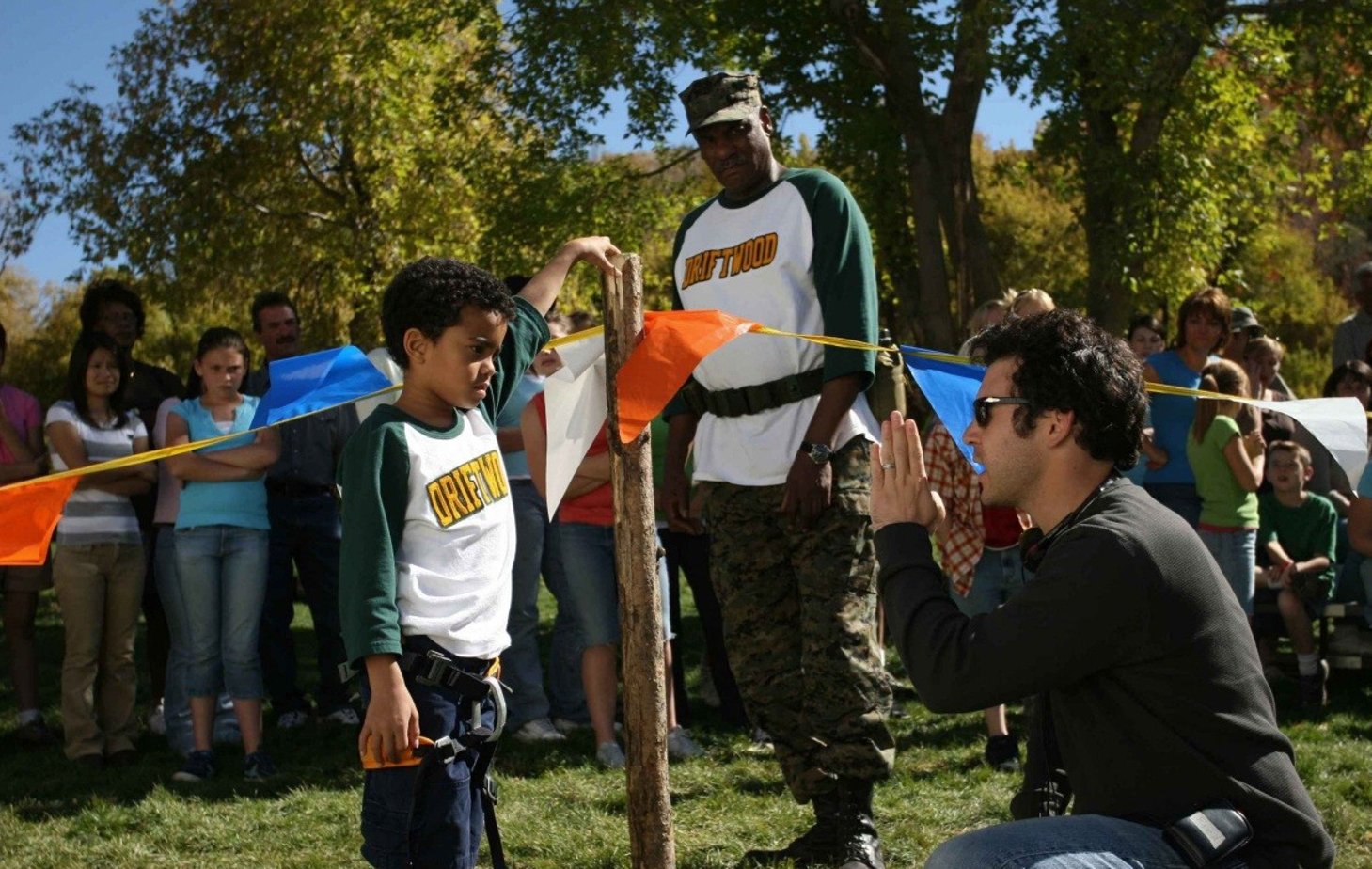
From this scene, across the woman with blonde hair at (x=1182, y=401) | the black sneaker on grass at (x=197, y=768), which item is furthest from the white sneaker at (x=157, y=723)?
the woman with blonde hair at (x=1182, y=401)

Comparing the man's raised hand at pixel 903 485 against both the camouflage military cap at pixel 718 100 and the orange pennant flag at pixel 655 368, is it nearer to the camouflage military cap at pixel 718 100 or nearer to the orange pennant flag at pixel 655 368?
the orange pennant flag at pixel 655 368

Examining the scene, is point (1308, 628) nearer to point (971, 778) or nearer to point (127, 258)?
point (971, 778)

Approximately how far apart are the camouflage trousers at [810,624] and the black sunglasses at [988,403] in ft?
5.33

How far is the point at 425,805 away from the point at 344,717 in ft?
15.9

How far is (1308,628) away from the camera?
827 cm

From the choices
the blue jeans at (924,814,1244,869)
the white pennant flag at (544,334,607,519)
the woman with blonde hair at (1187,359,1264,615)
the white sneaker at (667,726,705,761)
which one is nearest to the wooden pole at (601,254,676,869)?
the white pennant flag at (544,334,607,519)

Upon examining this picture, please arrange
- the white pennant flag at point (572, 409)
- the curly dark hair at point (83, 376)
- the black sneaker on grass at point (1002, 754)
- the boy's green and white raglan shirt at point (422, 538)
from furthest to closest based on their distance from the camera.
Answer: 1. the curly dark hair at point (83, 376)
2. the black sneaker on grass at point (1002, 754)
3. the white pennant flag at point (572, 409)
4. the boy's green and white raglan shirt at point (422, 538)

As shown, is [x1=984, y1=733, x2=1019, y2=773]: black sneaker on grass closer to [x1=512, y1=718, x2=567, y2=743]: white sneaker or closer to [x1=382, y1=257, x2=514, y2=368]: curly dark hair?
[x1=512, y1=718, x2=567, y2=743]: white sneaker

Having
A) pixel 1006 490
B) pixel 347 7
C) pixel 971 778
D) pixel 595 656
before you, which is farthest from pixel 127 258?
pixel 1006 490

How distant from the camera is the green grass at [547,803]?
18.4ft

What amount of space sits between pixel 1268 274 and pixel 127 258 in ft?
78.6

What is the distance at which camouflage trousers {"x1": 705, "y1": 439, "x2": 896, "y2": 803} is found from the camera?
4.80 metres

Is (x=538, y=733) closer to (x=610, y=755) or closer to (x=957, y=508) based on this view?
(x=610, y=755)

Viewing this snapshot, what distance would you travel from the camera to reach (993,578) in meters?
7.16
